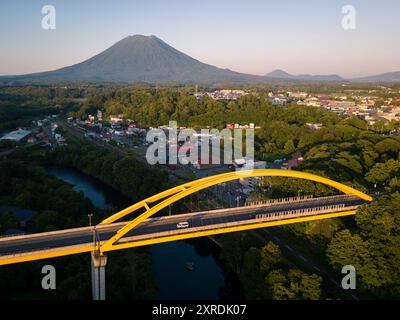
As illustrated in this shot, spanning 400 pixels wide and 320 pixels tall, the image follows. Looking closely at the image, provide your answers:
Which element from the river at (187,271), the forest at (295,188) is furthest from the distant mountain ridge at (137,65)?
the river at (187,271)

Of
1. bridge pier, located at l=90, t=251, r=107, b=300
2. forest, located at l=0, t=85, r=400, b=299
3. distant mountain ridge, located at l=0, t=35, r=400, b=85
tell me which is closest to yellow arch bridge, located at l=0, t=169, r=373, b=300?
bridge pier, located at l=90, t=251, r=107, b=300

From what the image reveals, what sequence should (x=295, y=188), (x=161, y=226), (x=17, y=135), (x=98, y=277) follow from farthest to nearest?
(x=17, y=135)
(x=295, y=188)
(x=161, y=226)
(x=98, y=277)

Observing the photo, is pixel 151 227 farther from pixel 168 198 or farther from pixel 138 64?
pixel 138 64

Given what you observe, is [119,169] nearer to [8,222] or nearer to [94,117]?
[8,222]

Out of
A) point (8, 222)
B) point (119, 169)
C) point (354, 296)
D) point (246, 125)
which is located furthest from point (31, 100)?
point (354, 296)

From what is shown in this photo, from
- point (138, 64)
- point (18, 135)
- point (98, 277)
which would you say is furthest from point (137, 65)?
point (98, 277)

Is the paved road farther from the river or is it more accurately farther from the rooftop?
the rooftop
